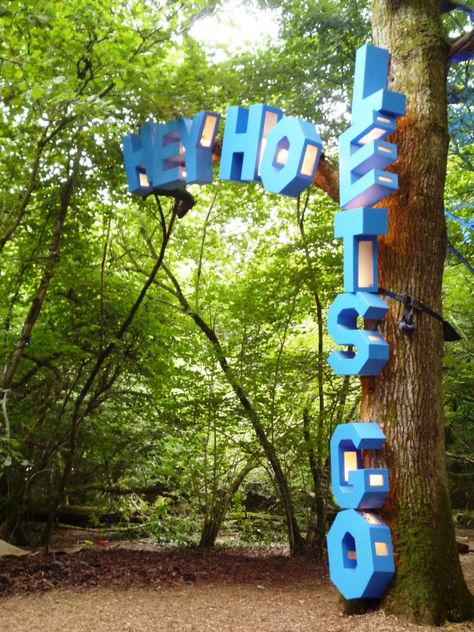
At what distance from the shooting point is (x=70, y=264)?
627 cm

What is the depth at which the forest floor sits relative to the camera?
11.3ft

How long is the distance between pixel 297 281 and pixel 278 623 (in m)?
3.56

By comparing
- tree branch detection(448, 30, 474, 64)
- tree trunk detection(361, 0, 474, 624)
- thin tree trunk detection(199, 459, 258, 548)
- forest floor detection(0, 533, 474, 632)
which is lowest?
forest floor detection(0, 533, 474, 632)

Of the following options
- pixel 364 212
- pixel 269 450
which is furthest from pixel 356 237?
pixel 269 450

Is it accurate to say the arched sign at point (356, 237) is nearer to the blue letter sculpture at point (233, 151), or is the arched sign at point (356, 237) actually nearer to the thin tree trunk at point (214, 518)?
the blue letter sculpture at point (233, 151)

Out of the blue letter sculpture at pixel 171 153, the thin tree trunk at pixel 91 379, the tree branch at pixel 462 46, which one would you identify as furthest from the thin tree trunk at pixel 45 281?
the tree branch at pixel 462 46

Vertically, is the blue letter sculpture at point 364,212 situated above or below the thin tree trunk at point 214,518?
above

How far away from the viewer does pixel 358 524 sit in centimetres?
351

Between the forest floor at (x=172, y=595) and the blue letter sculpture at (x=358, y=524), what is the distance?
217 mm

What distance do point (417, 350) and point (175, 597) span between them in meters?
2.51

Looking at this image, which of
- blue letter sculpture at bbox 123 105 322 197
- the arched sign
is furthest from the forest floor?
blue letter sculpture at bbox 123 105 322 197

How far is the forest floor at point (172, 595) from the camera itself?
344cm

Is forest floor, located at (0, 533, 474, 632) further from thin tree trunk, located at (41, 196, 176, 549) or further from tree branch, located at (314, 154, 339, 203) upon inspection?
tree branch, located at (314, 154, 339, 203)

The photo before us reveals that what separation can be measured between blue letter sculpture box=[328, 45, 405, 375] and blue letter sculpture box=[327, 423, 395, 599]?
427mm
